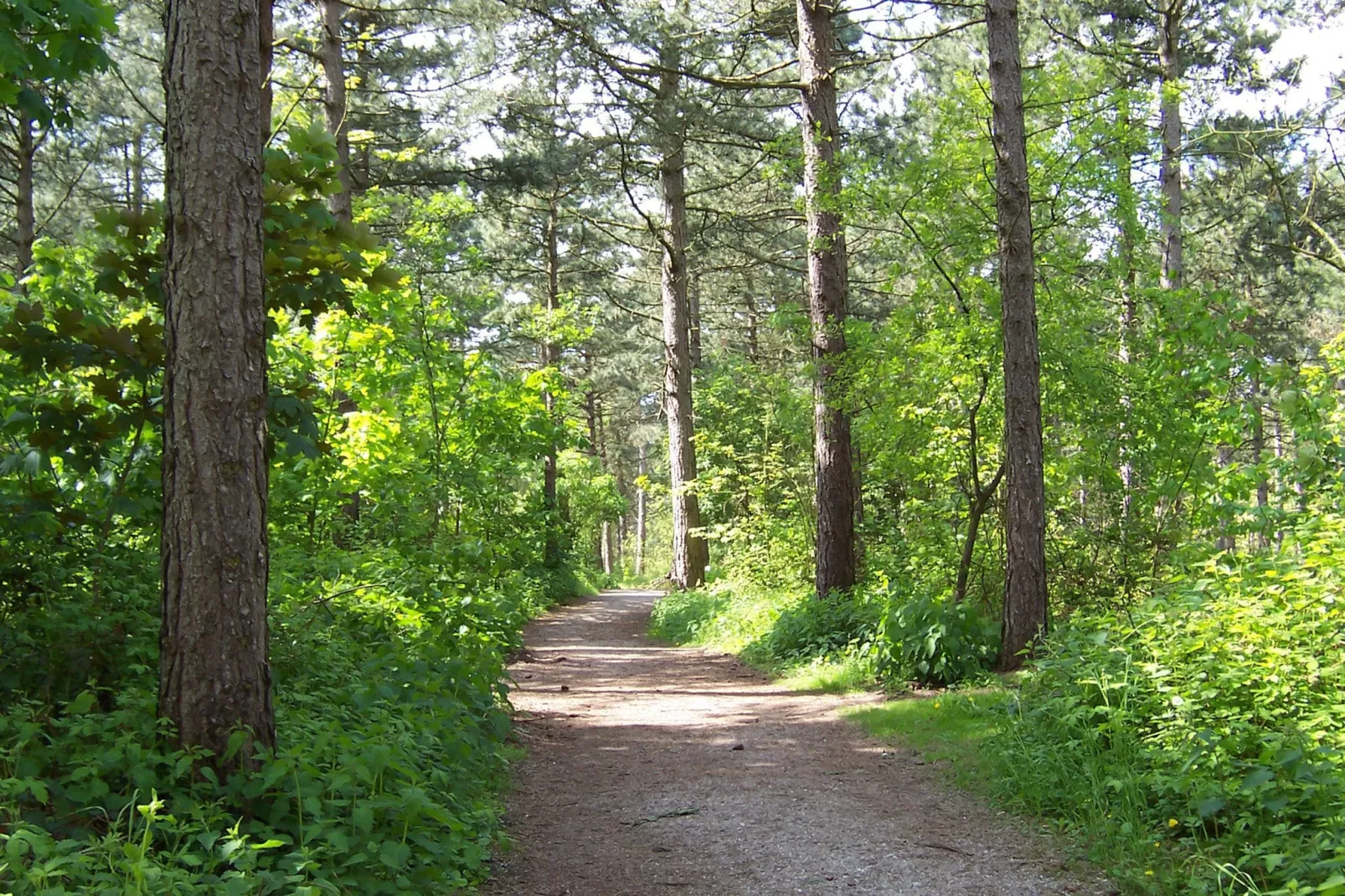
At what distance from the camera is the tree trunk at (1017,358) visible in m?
7.98

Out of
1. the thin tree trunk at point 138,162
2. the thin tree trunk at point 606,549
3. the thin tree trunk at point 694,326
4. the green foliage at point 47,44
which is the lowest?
the thin tree trunk at point 606,549

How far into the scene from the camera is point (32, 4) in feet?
12.7

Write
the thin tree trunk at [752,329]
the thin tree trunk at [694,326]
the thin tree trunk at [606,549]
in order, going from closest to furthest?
the thin tree trunk at [694,326] < the thin tree trunk at [752,329] < the thin tree trunk at [606,549]

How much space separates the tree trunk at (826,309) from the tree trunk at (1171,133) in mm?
6193

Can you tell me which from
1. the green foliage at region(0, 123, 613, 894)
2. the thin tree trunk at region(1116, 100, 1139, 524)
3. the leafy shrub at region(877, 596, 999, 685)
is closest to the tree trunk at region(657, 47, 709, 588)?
the leafy shrub at region(877, 596, 999, 685)

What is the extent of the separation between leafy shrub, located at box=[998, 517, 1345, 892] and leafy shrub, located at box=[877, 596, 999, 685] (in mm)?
2185

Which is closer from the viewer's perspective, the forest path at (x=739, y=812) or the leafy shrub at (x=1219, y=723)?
the leafy shrub at (x=1219, y=723)

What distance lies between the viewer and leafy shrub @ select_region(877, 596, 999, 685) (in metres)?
8.23

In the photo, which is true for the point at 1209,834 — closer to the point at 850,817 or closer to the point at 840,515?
the point at 850,817

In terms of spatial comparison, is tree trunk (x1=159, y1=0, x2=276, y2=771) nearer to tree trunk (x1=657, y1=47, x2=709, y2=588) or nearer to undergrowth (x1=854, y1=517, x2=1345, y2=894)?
undergrowth (x1=854, y1=517, x2=1345, y2=894)

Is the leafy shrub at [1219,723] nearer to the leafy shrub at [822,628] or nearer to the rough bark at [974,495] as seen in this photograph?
the rough bark at [974,495]

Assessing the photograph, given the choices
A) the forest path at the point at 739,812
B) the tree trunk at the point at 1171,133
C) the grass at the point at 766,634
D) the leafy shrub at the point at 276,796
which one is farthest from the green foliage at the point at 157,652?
the tree trunk at the point at 1171,133

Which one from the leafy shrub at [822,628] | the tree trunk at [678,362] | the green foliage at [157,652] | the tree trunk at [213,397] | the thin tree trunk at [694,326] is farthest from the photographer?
the thin tree trunk at [694,326]

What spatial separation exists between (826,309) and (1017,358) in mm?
3622
